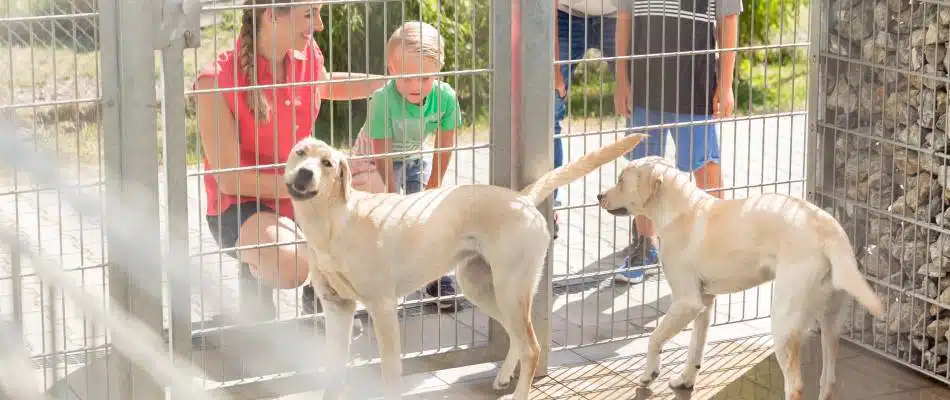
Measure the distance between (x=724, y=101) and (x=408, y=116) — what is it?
1386 millimetres

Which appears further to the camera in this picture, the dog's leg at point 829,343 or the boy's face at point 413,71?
the boy's face at point 413,71

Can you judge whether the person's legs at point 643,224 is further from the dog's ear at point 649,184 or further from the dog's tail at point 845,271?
the dog's tail at point 845,271

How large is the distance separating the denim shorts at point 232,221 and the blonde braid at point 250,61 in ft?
1.17

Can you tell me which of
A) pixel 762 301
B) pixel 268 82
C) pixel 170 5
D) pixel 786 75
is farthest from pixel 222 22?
pixel 786 75

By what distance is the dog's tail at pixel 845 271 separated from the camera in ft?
14.6

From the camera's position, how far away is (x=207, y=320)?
5.30 meters

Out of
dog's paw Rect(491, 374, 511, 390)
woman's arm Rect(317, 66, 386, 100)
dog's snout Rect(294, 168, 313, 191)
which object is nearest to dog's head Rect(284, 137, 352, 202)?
dog's snout Rect(294, 168, 313, 191)

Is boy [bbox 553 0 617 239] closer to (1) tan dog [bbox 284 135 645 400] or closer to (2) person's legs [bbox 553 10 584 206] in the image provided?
(2) person's legs [bbox 553 10 584 206]

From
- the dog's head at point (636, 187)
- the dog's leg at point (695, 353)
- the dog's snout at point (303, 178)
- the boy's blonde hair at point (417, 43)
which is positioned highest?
the boy's blonde hair at point (417, 43)

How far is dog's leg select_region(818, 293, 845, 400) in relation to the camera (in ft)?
15.9

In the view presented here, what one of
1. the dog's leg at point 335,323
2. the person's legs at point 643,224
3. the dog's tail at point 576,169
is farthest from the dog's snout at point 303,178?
the person's legs at point 643,224

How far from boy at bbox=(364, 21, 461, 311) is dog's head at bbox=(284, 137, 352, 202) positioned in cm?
45

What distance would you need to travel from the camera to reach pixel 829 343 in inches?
194

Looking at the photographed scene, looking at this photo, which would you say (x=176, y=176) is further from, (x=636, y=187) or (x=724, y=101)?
(x=724, y=101)
